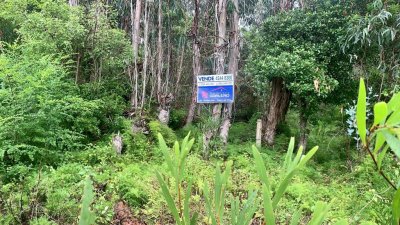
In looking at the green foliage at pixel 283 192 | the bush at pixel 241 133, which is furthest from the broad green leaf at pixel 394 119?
the bush at pixel 241 133

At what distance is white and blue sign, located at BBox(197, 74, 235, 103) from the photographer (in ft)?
17.8

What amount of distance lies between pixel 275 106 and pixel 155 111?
283 centimetres

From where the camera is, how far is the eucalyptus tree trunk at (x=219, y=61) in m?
5.60

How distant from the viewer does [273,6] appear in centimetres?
1108

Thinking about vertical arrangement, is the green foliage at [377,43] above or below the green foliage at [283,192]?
above

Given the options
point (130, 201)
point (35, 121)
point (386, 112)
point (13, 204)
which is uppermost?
point (386, 112)

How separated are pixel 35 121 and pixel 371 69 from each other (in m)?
5.93

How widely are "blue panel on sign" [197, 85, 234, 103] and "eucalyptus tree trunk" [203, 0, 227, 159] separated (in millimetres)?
388

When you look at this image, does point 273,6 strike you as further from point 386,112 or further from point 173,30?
point 386,112

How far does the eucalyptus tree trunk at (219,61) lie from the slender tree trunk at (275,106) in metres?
1.65

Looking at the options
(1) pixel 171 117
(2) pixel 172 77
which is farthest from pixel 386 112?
(2) pixel 172 77

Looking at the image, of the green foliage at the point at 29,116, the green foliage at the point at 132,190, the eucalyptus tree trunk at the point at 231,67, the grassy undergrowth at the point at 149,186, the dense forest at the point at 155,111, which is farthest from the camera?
the eucalyptus tree trunk at the point at 231,67

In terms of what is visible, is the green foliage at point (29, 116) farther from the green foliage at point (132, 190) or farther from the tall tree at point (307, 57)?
the tall tree at point (307, 57)

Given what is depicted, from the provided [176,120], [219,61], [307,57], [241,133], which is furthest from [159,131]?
[307,57]
